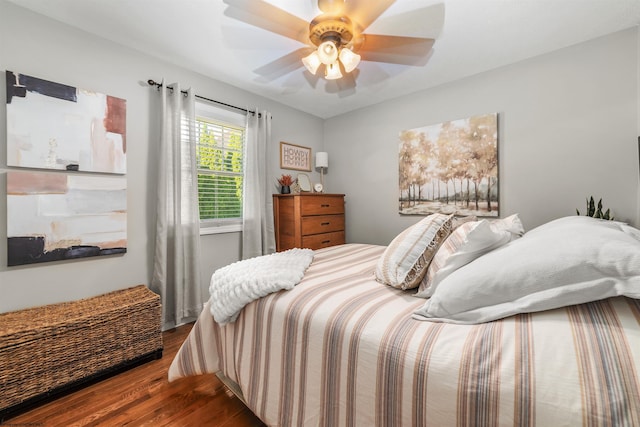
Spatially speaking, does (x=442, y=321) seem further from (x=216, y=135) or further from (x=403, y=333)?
(x=216, y=135)

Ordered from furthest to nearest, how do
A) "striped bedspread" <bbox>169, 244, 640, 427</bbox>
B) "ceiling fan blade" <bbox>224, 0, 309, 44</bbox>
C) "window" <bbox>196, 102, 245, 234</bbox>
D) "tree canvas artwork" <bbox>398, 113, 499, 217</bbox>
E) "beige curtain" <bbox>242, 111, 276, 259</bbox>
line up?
"beige curtain" <bbox>242, 111, 276, 259</bbox>, "window" <bbox>196, 102, 245, 234</bbox>, "tree canvas artwork" <bbox>398, 113, 499, 217</bbox>, "ceiling fan blade" <bbox>224, 0, 309, 44</bbox>, "striped bedspread" <bbox>169, 244, 640, 427</bbox>

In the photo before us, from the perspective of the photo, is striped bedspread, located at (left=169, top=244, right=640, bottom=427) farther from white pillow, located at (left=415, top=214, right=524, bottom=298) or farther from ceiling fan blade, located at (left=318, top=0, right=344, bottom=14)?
ceiling fan blade, located at (left=318, top=0, right=344, bottom=14)

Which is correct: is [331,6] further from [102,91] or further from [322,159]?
[322,159]

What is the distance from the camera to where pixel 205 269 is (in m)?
2.78

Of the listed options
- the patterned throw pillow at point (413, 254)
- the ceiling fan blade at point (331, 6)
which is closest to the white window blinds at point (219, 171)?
the ceiling fan blade at point (331, 6)

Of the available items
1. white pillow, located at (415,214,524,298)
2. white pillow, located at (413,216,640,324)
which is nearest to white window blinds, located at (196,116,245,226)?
white pillow, located at (415,214,524,298)

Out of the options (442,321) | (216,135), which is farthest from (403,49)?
(442,321)

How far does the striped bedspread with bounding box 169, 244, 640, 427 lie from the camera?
1.97 feet

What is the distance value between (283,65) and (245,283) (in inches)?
81.4

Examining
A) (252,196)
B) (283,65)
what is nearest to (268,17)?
(283,65)

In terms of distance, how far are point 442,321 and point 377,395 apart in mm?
323

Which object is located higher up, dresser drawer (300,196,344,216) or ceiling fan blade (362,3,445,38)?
ceiling fan blade (362,3,445,38)

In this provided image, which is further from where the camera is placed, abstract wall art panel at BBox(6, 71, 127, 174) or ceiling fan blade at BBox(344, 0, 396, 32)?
abstract wall art panel at BBox(6, 71, 127, 174)

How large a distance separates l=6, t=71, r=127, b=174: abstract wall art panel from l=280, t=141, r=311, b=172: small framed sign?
1732mm
